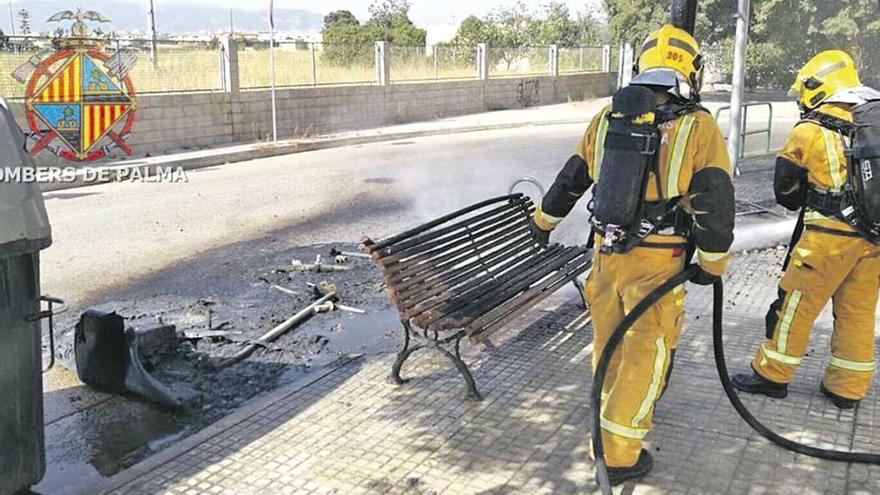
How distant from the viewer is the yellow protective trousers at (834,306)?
394cm

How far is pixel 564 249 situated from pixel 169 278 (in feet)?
11.3

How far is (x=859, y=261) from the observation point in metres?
3.94

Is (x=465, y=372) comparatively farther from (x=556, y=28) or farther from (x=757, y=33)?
(x=556, y=28)

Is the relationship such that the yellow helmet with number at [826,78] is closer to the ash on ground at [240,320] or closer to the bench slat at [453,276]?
the bench slat at [453,276]

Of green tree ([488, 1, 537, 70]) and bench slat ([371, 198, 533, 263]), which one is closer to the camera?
bench slat ([371, 198, 533, 263])

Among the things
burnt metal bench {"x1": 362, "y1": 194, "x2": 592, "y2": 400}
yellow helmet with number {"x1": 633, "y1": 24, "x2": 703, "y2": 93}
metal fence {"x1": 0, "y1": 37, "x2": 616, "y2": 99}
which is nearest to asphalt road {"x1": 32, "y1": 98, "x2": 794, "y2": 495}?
burnt metal bench {"x1": 362, "y1": 194, "x2": 592, "y2": 400}

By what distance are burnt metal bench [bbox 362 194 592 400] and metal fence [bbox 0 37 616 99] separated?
1030cm

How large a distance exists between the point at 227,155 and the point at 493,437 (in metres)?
11.7

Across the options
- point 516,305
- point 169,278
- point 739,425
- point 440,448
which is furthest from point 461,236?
point 169,278

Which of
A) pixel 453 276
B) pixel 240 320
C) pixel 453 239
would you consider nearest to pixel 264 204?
pixel 240 320

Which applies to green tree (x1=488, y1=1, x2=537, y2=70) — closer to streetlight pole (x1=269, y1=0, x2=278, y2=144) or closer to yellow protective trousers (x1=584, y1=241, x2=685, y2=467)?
streetlight pole (x1=269, y1=0, x2=278, y2=144)

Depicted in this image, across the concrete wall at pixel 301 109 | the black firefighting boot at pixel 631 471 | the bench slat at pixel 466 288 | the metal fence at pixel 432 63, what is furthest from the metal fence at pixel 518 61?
the black firefighting boot at pixel 631 471

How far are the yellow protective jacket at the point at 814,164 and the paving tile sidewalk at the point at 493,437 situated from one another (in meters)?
1.07

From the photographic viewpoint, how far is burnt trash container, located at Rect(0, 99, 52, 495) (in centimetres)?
286
